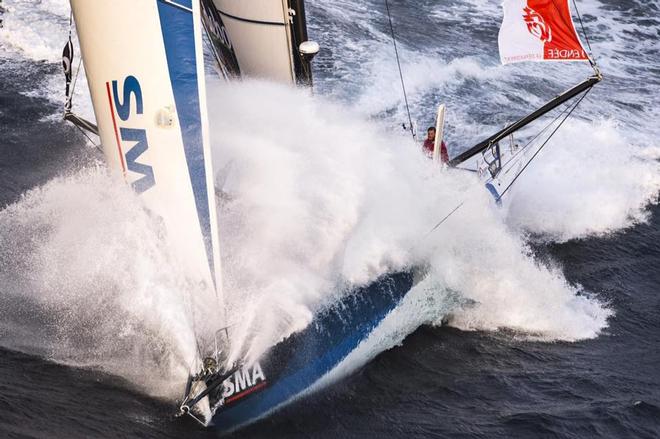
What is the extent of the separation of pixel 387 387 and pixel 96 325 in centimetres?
265

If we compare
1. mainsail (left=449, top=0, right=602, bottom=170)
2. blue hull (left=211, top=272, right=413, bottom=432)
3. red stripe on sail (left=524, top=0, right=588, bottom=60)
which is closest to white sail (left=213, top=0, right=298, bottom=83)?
mainsail (left=449, top=0, right=602, bottom=170)

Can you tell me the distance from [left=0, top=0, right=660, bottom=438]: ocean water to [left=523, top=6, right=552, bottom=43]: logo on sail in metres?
1.88

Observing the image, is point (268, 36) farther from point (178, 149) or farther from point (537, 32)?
point (178, 149)

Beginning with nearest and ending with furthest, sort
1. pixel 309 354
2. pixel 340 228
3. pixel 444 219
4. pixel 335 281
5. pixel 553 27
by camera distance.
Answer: pixel 309 354 < pixel 335 281 < pixel 340 228 < pixel 553 27 < pixel 444 219

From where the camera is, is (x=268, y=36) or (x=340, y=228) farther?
(x=268, y=36)

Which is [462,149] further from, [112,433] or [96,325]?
[112,433]

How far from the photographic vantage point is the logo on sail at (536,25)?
27.7 ft

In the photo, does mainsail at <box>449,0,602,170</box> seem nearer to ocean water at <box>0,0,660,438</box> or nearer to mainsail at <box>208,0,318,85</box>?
ocean water at <box>0,0,660,438</box>

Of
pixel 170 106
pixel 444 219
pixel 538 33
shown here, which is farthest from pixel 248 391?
pixel 538 33

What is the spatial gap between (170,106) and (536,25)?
4.23 meters

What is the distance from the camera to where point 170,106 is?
6.21 meters

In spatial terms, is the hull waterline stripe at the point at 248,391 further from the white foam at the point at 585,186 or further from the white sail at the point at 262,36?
the white foam at the point at 585,186

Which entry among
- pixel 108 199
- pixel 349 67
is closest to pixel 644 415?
pixel 108 199

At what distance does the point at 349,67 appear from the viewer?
14.8 meters
